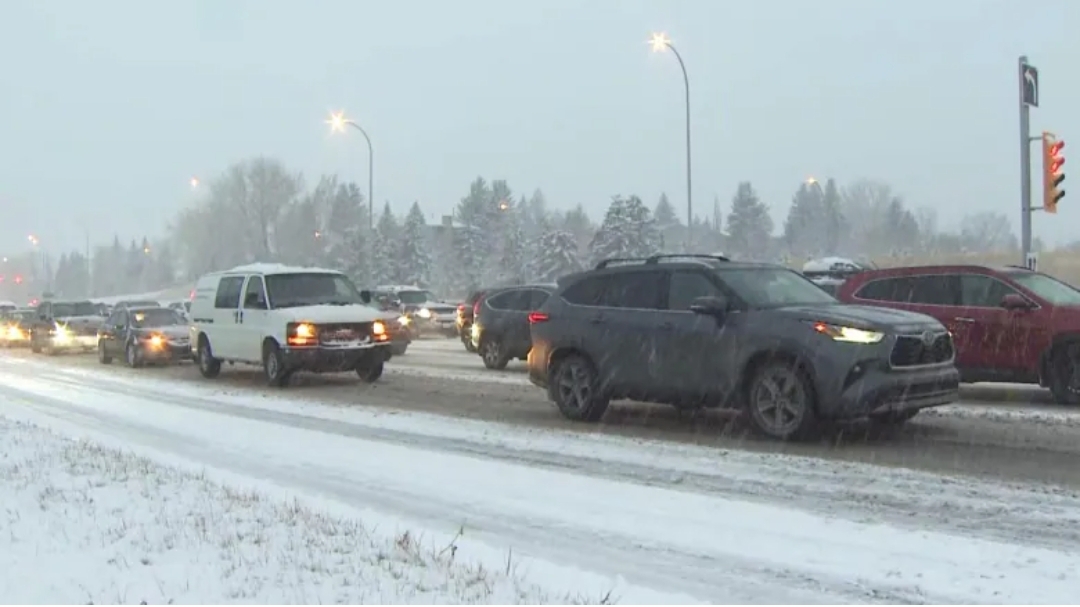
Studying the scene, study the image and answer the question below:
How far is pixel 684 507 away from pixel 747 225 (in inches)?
4300

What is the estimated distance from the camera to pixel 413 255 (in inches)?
3723

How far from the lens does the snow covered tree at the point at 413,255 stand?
9356cm

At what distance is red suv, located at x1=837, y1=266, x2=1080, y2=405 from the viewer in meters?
13.5

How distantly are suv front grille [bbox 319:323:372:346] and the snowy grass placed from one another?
9349 mm

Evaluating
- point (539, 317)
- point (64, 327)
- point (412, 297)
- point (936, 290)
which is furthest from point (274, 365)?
point (412, 297)

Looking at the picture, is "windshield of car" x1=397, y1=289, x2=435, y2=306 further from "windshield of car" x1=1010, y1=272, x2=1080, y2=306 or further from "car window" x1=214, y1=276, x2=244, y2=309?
"windshield of car" x1=1010, y1=272, x2=1080, y2=306

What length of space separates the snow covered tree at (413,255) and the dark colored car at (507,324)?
7046 cm

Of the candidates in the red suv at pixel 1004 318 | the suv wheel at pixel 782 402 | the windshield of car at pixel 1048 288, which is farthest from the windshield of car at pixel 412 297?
the suv wheel at pixel 782 402

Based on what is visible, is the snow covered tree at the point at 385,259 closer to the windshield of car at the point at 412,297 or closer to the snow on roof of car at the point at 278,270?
the windshield of car at the point at 412,297

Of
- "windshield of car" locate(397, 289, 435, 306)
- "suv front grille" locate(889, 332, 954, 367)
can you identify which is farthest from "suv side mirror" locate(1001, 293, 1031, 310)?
"windshield of car" locate(397, 289, 435, 306)

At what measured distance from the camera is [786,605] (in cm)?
578

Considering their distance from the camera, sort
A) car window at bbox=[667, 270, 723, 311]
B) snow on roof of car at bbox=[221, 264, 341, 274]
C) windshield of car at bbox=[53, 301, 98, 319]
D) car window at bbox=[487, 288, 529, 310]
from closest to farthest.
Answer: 1. car window at bbox=[667, 270, 723, 311]
2. snow on roof of car at bbox=[221, 264, 341, 274]
3. car window at bbox=[487, 288, 529, 310]
4. windshield of car at bbox=[53, 301, 98, 319]

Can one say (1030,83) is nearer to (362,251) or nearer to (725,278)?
(725,278)

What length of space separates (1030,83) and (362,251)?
240 feet
